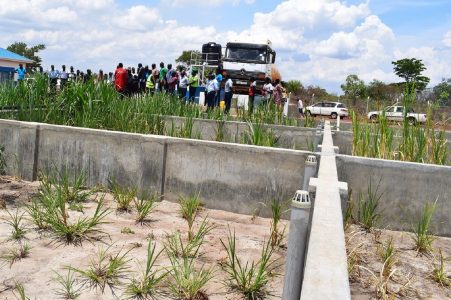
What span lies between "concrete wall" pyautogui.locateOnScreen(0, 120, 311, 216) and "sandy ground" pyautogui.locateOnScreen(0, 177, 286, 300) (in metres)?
0.28

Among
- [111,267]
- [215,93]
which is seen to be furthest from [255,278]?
[215,93]

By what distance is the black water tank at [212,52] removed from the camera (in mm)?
24875

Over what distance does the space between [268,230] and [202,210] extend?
0.98 meters

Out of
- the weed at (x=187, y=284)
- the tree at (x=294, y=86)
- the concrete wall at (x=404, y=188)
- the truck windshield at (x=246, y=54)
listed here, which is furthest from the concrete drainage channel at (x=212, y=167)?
the tree at (x=294, y=86)

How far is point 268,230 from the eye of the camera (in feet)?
16.8

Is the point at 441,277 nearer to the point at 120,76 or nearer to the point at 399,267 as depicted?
the point at 399,267

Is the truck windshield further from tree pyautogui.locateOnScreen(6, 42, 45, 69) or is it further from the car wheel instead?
tree pyautogui.locateOnScreen(6, 42, 45, 69)

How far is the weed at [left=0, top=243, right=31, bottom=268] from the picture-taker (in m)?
3.85

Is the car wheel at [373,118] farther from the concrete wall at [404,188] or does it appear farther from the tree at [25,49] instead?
the tree at [25,49]

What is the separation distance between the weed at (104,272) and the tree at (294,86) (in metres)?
47.2

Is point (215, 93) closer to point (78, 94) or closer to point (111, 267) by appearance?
point (78, 94)

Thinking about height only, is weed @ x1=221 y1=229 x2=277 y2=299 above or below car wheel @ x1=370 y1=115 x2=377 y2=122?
below

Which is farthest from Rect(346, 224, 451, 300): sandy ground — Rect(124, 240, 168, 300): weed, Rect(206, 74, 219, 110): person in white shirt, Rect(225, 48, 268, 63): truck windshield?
Rect(225, 48, 268, 63): truck windshield

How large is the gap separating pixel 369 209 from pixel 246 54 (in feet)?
62.0
